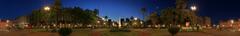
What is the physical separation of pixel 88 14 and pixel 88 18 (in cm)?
158

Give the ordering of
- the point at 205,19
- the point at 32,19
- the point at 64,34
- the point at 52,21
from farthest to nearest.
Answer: the point at 205,19 → the point at 32,19 → the point at 52,21 → the point at 64,34

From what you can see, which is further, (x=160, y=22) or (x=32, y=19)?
(x=32, y=19)

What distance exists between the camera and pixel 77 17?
11781 cm

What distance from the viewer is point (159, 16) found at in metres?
116

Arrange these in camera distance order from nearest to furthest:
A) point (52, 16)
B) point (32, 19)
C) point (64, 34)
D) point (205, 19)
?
point (64, 34), point (52, 16), point (32, 19), point (205, 19)

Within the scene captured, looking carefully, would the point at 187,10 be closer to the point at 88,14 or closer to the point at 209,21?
the point at 88,14

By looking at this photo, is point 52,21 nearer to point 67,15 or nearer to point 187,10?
point 67,15

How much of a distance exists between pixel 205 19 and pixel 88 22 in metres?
69.0

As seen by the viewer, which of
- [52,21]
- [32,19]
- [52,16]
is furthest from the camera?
[32,19]

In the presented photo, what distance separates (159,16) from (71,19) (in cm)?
1896

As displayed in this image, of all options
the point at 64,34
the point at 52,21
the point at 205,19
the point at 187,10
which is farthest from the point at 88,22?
the point at 64,34

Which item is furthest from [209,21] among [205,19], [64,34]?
[64,34]

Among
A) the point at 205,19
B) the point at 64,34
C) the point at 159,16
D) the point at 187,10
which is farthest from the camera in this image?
the point at 205,19

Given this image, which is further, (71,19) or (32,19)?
(32,19)
